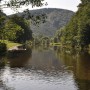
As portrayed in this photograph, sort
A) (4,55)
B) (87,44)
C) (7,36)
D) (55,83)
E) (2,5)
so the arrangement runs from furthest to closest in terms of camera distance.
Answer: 1. (87,44)
2. (4,55)
3. (55,83)
4. (7,36)
5. (2,5)

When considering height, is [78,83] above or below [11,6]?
below

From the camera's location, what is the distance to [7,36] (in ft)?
104

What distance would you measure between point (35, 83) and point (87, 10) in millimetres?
81207

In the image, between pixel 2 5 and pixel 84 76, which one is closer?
pixel 2 5

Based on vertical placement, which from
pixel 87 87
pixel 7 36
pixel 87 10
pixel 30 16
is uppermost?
pixel 87 10

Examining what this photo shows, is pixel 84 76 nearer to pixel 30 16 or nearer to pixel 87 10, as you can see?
pixel 30 16

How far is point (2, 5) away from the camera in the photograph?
1099 inches

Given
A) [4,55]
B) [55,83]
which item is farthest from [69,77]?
[4,55]

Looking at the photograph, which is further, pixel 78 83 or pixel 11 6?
pixel 78 83

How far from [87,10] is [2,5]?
302 ft

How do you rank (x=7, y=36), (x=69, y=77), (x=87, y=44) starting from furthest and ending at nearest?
(x=87, y=44) < (x=69, y=77) < (x=7, y=36)

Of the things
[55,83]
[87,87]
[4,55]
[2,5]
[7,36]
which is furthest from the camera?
[4,55]

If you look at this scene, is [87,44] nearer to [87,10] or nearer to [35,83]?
[87,10]

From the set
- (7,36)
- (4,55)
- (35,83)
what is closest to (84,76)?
(35,83)
